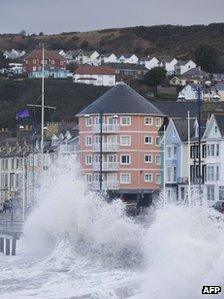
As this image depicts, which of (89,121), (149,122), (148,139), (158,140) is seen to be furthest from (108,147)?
(158,140)

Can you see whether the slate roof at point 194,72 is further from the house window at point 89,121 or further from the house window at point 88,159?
the house window at point 88,159

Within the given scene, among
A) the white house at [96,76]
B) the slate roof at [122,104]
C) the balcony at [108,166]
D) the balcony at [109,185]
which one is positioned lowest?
the balcony at [109,185]

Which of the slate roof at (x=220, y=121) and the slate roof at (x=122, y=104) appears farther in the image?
the slate roof at (x=122, y=104)

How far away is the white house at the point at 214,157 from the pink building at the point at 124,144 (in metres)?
9.88

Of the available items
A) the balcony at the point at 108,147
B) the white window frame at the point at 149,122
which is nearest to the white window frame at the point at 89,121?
the balcony at the point at 108,147

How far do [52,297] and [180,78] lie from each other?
148 meters

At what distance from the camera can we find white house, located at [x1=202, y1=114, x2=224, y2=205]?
8144cm

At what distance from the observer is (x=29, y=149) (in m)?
112

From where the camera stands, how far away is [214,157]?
3255 inches

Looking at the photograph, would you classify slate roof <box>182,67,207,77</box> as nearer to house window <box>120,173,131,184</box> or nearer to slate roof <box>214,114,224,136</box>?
house window <box>120,173,131,184</box>

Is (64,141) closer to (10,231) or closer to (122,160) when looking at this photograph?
(122,160)

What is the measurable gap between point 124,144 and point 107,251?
4235 centimetres

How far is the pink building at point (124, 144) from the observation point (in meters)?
92.4

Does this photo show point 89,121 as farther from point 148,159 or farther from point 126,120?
point 148,159
